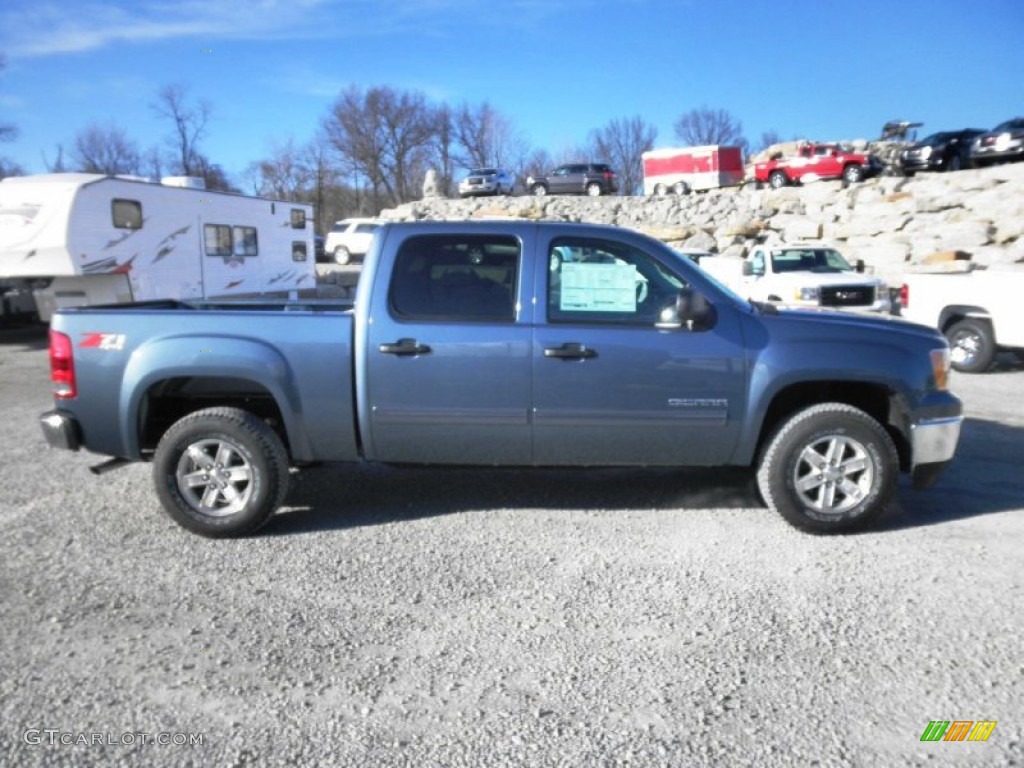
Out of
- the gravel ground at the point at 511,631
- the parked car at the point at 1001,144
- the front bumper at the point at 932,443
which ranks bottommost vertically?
the gravel ground at the point at 511,631

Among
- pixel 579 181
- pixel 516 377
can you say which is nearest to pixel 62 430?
pixel 516 377

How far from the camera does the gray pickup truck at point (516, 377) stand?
462cm

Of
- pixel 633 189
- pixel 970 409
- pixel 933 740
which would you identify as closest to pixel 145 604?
pixel 933 740

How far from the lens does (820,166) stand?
31922 millimetres

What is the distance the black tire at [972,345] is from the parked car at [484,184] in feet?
107

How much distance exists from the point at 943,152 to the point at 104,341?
29536mm

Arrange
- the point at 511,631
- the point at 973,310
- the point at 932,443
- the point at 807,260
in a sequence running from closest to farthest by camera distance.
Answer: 1. the point at 511,631
2. the point at 932,443
3. the point at 973,310
4. the point at 807,260

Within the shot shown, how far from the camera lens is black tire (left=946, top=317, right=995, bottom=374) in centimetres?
1054

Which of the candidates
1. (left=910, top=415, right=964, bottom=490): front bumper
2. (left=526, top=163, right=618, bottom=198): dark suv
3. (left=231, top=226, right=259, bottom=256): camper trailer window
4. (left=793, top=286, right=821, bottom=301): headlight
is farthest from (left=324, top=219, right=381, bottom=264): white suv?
(left=910, top=415, right=964, bottom=490): front bumper

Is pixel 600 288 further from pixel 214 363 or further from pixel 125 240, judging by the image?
pixel 125 240

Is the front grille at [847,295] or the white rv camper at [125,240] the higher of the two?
the white rv camper at [125,240]

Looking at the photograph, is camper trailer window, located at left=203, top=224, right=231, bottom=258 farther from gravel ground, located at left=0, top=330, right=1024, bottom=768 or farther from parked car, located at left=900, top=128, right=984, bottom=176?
parked car, located at left=900, top=128, right=984, bottom=176

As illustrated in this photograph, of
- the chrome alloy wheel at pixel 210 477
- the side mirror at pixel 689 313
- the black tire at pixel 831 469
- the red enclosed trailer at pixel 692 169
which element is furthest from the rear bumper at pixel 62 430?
the red enclosed trailer at pixel 692 169

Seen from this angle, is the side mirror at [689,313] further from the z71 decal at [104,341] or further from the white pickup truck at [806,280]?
the white pickup truck at [806,280]
